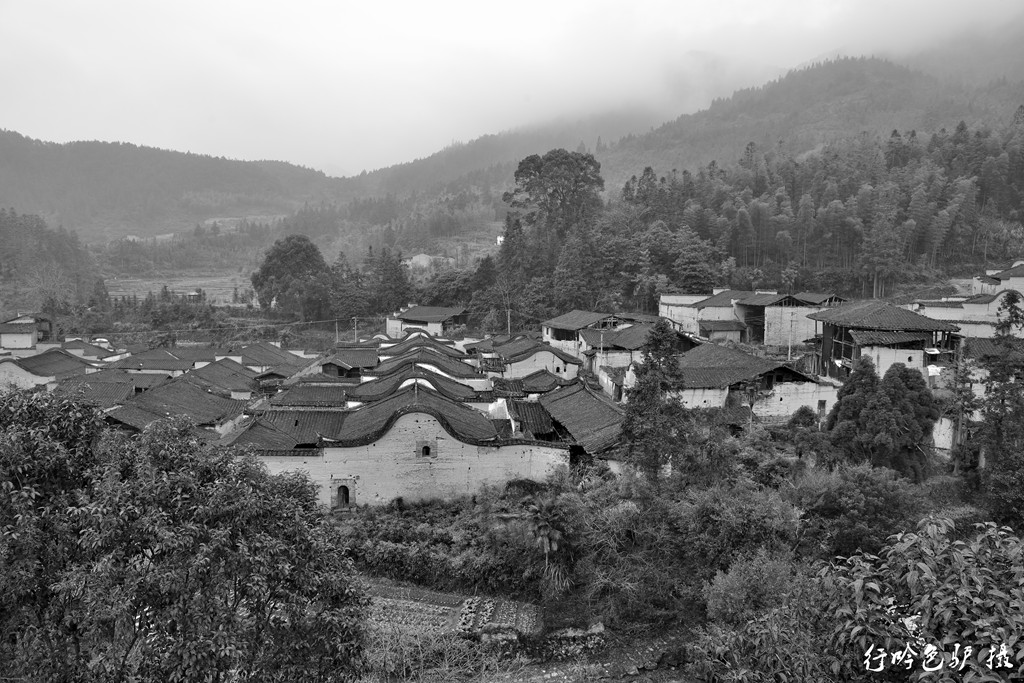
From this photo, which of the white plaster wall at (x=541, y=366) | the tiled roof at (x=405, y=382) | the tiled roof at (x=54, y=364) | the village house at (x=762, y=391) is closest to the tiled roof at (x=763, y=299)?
the white plaster wall at (x=541, y=366)

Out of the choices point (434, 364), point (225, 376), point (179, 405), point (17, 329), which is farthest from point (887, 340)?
point (17, 329)

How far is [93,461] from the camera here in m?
6.32

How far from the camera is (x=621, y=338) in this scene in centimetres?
2825

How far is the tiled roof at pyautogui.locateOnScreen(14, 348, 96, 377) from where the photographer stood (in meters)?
29.5

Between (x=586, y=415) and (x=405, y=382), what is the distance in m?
5.72

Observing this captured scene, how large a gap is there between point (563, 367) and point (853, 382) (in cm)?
1384

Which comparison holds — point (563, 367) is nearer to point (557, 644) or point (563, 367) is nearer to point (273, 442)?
point (273, 442)

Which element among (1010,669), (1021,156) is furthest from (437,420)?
(1021,156)

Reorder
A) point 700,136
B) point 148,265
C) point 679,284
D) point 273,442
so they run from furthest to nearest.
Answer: point 700,136, point 148,265, point 679,284, point 273,442

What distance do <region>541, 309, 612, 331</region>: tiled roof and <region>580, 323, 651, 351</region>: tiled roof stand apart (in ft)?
5.97

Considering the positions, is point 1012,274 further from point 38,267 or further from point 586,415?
point 38,267

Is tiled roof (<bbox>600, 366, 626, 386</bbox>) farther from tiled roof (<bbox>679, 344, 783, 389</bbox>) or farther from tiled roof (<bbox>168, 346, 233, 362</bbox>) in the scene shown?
tiled roof (<bbox>168, 346, 233, 362</bbox>)

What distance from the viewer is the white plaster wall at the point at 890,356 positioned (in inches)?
Result: 836

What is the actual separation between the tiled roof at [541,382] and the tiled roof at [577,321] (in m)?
6.32
